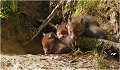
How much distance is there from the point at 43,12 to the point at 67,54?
3182mm

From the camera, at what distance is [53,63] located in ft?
20.0

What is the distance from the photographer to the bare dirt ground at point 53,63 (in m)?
5.93

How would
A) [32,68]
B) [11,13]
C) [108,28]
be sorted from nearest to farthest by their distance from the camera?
[32,68] < [108,28] < [11,13]

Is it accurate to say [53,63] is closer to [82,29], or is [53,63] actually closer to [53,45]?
[53,45]

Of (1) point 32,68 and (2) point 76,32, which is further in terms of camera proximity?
(2) point 76,32

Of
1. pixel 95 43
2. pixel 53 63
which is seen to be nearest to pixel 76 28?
pixel 95 43

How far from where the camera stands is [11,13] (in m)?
8.83

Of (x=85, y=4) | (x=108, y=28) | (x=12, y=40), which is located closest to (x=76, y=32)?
(x=108, y=28)

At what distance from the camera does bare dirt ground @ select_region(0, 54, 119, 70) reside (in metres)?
5.93

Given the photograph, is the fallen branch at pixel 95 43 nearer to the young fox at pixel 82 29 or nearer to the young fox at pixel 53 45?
the young fox at pixel 82 29

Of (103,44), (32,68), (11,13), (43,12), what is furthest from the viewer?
(43,12)

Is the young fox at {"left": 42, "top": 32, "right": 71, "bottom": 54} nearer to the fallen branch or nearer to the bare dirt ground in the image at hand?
the fallen branch

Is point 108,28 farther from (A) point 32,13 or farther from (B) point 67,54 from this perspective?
(A) point 32,13

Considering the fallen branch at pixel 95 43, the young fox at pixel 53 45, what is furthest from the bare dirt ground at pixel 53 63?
the young fox at pixel 53 45
